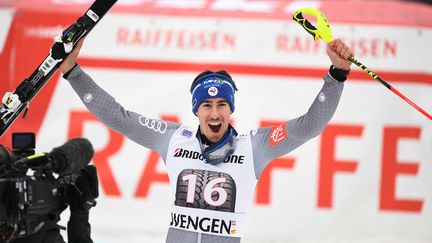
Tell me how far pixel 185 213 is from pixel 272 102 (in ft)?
8.90

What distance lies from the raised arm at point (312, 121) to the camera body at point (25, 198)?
0.90 m

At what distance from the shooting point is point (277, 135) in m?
3.67

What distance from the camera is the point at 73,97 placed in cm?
632

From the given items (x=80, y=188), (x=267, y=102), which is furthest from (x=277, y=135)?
(x=267, y=102)

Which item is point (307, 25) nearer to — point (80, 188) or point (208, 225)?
point (208, 225)

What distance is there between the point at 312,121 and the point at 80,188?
1029 mm

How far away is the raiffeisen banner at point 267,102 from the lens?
6.15 m

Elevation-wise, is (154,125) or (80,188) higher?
(154,125)

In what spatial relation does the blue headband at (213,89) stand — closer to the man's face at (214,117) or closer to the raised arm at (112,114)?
the man's face at (214,117)

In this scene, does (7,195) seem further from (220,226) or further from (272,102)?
(272,102)

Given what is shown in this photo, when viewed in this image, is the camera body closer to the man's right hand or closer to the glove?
the glove

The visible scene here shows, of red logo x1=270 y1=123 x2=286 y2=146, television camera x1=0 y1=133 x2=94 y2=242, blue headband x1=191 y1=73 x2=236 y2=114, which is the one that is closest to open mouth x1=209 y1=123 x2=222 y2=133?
blue headband x1=191 y1=73 x2=236 y2=114

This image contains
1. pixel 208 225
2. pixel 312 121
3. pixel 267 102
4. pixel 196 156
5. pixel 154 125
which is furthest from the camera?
pixel 267 102

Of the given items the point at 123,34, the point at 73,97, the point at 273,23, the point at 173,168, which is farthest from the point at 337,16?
the point at 173,168
